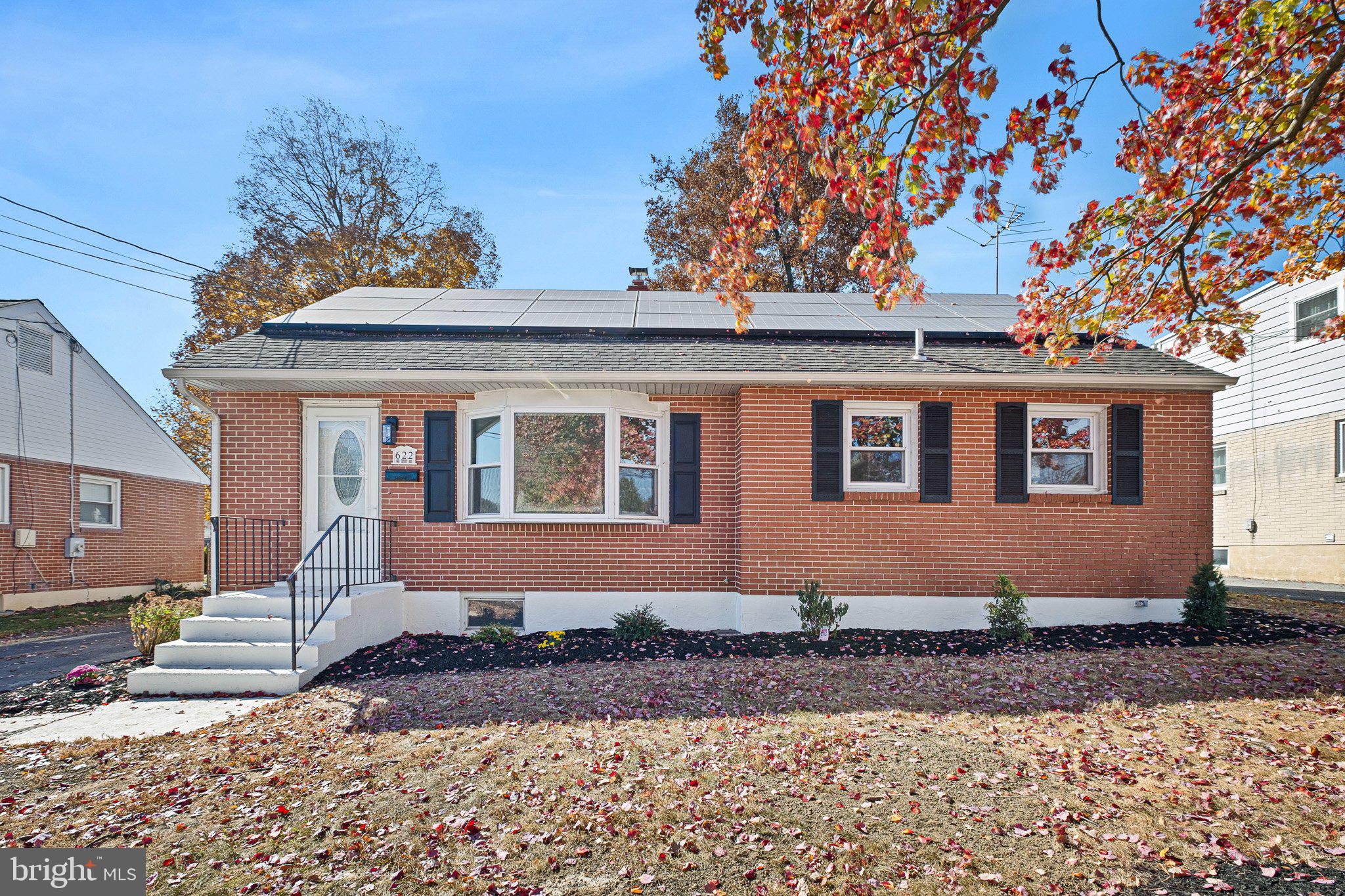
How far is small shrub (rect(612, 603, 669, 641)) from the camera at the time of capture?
8.34 m

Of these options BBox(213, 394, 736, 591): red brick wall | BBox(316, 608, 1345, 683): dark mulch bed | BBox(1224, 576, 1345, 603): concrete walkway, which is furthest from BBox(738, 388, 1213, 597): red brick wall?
BBox(1224, 576, 1345, 603): concrete walkway

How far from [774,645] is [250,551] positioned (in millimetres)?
6351

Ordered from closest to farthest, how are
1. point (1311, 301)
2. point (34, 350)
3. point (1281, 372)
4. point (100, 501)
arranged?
point (1311, 301) → point (34, 350) → point (1281, 372) → point (100, 501)

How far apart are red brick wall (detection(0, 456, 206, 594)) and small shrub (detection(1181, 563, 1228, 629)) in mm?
19253

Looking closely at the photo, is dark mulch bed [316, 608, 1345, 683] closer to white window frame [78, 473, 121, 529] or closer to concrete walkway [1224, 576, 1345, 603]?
concrete walkway [1224, 576, 1345, 603]

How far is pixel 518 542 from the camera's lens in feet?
29.4

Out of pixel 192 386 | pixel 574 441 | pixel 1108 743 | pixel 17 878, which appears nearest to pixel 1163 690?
pixel 1108 743

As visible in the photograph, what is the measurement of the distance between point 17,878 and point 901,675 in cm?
620

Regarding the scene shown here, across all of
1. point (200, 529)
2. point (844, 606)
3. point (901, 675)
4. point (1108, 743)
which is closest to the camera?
point (1108, 743)

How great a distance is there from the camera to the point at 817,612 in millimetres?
8156

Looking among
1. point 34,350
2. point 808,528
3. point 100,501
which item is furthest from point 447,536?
point 100,501

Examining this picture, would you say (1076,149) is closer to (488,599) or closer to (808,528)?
(808,528)

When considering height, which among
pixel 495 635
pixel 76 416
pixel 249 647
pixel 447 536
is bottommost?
pixel 495 635

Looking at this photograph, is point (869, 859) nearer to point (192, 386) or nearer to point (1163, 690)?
point (1163, 690)
